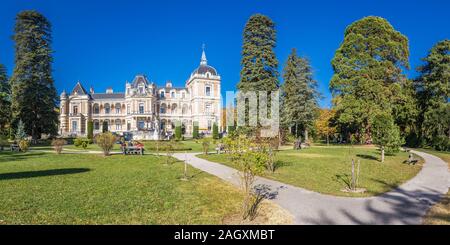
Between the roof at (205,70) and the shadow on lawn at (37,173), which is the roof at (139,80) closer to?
the roof at (205,70)

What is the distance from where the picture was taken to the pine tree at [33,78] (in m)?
33.0

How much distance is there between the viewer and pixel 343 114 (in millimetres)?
30953

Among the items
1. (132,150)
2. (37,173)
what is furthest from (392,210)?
(132,150)

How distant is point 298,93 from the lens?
35.1 m

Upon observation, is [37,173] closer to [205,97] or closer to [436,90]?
[436,90]

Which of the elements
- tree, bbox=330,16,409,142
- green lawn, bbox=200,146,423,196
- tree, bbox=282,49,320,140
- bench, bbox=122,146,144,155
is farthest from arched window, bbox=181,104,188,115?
green lawn, bbox=200,146,423,196

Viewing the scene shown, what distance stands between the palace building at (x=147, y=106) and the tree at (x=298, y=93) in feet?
85.8

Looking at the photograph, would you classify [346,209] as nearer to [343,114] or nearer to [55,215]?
[55,215]

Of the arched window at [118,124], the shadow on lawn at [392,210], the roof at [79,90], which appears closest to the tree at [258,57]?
the shadow on lawn at [392,210]

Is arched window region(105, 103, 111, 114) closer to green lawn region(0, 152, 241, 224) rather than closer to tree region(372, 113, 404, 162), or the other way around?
green lawn region(0, 152, 241, 224)

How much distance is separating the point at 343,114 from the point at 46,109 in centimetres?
3400

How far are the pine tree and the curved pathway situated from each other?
31.9 metres

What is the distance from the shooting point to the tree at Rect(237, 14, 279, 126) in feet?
100

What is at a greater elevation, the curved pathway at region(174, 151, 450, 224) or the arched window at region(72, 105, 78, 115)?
the arched window at region(72, 105, 78, 115)
